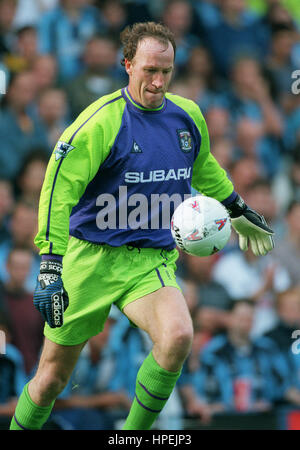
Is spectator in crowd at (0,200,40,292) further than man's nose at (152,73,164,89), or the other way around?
spectator in crowd at (0,200,40,292)

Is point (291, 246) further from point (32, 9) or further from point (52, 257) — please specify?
point (52, 257)

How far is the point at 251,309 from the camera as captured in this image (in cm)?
802

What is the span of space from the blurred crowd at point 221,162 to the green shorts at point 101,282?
82.8 inches

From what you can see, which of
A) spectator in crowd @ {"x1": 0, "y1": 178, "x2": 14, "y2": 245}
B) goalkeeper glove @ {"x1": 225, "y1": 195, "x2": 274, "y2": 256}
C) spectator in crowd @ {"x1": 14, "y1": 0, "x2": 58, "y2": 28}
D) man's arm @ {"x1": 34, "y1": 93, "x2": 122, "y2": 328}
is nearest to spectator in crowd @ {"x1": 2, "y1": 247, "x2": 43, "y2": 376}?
spectator in crowd @ {"x1": 0, "y1": 178, "x2": 14, "y2": 245}

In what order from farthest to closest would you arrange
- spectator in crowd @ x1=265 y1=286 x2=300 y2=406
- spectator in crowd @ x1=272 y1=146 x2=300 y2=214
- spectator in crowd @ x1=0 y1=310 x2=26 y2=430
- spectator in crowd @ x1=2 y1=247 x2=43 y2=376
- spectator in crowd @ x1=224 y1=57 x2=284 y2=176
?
1. spectator in crowd @ x1=224 y1=57 x2=284 y2=176
2. spectator in crowd @ x1=272 y1=146 x2=300 y2=214
3. spectator in crowd @ x1=265 y1=286 x2=300 y2=406
4. spectator in crowd @ x1=2 y1=247 x2=43 y2=376
5. spectator in crowd @ x1=0 y1=310 x2=26 y2=430

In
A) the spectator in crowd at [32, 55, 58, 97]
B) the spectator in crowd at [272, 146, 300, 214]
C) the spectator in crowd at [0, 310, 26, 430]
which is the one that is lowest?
the spectator in crowd at [0, 310, 26, 430]

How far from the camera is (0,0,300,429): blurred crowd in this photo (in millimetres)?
7246

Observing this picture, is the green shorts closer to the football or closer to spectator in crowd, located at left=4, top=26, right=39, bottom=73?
the football

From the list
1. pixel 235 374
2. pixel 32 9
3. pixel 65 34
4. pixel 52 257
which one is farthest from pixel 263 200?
pixel 52 257

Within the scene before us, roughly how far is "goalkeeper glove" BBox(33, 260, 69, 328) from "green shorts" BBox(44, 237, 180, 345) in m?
0.37

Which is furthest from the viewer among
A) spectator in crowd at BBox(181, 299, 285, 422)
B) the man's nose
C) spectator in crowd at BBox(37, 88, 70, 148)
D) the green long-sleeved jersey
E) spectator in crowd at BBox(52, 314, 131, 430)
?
spectator in crowd at BBox(37, 88, 70, 148)

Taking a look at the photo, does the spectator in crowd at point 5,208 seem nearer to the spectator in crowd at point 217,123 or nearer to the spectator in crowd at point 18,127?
the spectator in crowd at point 18,127

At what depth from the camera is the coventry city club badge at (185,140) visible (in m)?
5.23

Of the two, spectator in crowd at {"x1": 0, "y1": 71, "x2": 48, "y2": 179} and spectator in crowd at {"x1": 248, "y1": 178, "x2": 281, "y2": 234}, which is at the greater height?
spectator in crowd at {"x1": 0, "y1": 71, "x2": 48, "y2": 179}
